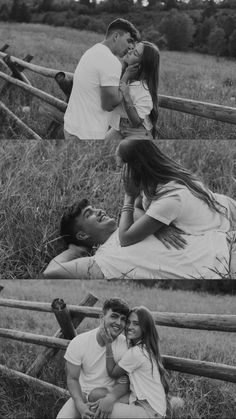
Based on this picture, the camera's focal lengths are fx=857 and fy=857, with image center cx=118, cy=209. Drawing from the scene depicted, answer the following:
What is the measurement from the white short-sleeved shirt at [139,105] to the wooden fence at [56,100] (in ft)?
0.37

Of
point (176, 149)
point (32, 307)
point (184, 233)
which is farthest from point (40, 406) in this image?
point (176, 149)

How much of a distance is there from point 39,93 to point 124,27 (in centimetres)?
51

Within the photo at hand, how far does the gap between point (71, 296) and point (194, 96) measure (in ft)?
3.35

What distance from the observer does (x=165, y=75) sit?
3.48 m

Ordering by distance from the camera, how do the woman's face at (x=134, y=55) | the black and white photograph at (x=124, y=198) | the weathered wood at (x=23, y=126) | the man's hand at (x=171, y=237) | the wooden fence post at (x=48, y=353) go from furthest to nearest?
1. the wooden fence post at (x=48, y=353)
2. the weathered wood at (x=23, y=126)
3. the man's hand at (x=171, y=237)
4. the black and white photograph at (x=124, y=198)
5. the woman's face at (x=134, y=55)

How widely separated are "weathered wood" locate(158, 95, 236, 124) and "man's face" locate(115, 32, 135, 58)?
1.00 ft

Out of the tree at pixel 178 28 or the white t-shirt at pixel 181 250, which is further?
the tree at pixel 178 28

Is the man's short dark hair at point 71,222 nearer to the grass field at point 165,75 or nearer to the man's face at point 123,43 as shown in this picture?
the grass field at point 165,75

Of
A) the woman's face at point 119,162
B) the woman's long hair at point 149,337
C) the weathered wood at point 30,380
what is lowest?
the weathered wood at point 30,380

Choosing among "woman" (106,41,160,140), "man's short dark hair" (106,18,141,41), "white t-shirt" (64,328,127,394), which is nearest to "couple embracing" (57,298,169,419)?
"white t-shirt" (64,328,127,394)

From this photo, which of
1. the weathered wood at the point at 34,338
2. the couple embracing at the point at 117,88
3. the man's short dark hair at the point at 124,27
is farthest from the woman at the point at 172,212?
the weathered wood at the point at 34,338

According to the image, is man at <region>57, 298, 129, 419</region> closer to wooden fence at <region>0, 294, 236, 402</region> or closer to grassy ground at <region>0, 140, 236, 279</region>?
wooden fence at <region>0, 294, 236, 402</region>

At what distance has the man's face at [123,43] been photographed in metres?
3.29

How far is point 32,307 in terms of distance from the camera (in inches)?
151
